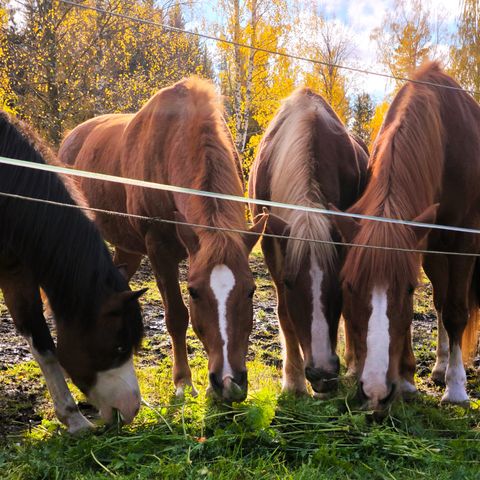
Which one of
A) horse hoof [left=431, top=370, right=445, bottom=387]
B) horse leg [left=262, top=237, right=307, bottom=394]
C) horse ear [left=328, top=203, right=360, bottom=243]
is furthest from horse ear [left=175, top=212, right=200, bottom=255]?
horse hoof [left=431, top=370, right=445, bottom=387]

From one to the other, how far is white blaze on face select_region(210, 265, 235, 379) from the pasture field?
0.39 metres

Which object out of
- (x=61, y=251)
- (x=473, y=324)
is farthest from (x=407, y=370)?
(x=61, y=251)

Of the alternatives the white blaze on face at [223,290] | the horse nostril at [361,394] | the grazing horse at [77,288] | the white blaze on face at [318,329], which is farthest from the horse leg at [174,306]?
the horse nostril at [361,394]

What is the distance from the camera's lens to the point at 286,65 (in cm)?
1797

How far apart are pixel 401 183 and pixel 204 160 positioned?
132 cm

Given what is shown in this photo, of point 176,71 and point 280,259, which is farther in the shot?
point 176,71

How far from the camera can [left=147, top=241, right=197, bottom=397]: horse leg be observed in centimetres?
429

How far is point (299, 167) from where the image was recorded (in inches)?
156

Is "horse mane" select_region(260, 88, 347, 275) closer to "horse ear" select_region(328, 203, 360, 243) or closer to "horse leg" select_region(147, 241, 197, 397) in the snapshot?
"horse ear" select_region(328, 203, 360, 243)

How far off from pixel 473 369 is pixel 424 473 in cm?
268

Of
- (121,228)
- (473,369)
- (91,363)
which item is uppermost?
(121,228)

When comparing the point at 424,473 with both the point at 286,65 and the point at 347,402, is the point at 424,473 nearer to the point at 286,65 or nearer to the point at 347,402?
the point at 347,402

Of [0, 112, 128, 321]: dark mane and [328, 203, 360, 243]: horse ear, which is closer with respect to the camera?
[0, 112, 128, 321]: dark mane

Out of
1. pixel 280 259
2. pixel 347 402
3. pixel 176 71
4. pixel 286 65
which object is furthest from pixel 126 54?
pixel 347 402
